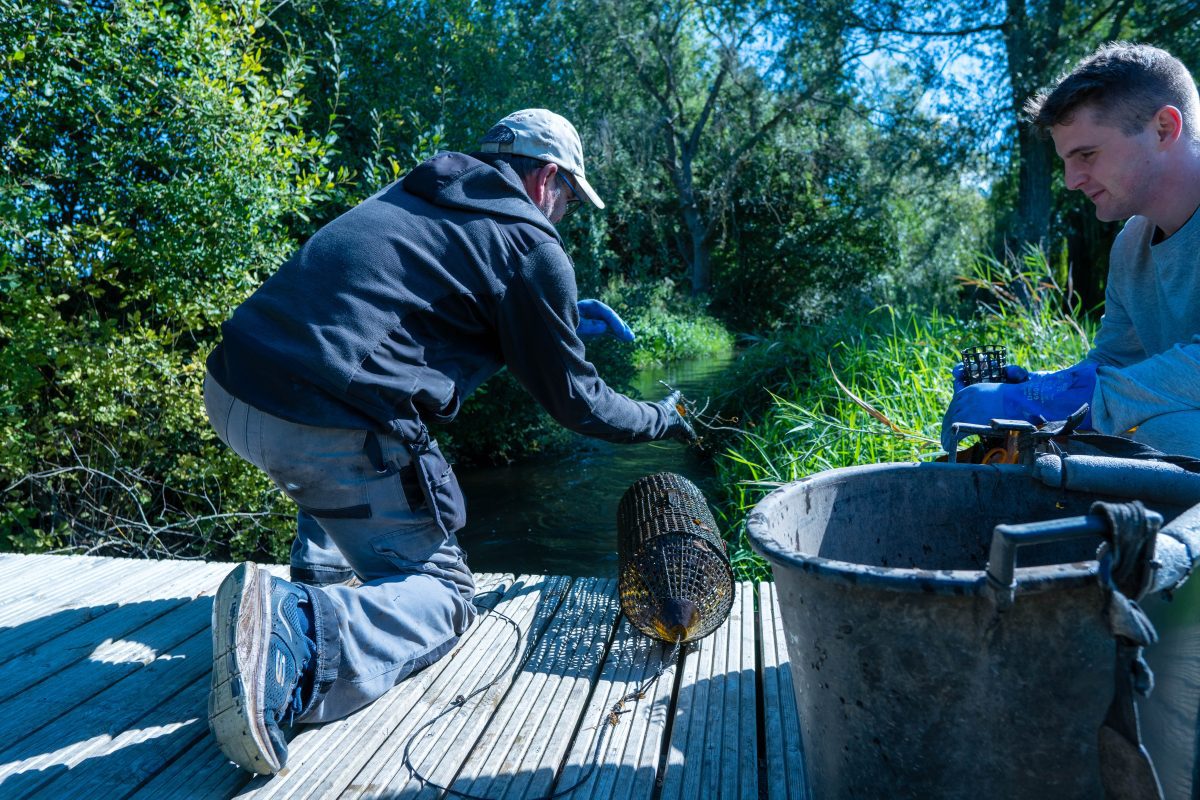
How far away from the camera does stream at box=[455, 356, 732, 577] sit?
589cm

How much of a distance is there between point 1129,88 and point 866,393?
349 cm

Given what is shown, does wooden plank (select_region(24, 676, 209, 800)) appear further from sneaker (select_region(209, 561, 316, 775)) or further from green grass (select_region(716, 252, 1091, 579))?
green grass (select_region(716, 252, 1091, 579))

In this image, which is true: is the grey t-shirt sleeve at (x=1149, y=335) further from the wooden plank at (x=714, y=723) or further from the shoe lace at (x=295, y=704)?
the shoe lace at (x=295, y=704)

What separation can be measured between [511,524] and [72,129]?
3.97 meters

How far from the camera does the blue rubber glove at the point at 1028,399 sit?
7.06 feet

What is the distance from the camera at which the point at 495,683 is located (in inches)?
89.8

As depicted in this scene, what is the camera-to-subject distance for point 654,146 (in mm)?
21109

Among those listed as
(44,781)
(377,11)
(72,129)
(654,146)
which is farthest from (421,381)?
(654,146)

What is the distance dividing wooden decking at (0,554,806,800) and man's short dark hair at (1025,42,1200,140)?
5.43 ft

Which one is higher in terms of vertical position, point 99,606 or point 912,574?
point 912,574

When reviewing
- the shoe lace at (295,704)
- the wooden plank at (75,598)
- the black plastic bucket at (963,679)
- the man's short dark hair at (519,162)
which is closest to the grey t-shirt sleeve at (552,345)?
the man's short dark hair at (519,162)

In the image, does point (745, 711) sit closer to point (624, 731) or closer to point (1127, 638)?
point (624, 731)

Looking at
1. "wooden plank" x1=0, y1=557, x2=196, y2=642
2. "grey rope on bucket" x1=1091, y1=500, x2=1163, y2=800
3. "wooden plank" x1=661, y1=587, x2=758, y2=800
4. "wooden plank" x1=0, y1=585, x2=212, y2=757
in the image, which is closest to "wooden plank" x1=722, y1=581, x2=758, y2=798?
"wooden plank" x1=661, y1=587, x2=758, y2=800

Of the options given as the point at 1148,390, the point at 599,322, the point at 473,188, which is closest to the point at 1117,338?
the point at 1148,390
